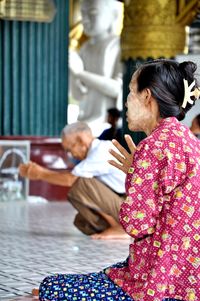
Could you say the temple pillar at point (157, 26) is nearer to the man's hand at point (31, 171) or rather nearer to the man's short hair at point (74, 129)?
the man's short hair at point (74, 129)

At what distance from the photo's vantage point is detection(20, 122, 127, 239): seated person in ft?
21.5

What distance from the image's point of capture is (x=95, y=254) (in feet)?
19.9

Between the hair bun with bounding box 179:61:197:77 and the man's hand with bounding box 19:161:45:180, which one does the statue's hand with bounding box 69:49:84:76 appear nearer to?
the man's hand with bounding box 19:161:45:180

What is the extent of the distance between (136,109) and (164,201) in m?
0.35

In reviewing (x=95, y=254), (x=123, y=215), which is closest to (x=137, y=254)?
(x=123, y=215)

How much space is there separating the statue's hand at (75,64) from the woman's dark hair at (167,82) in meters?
10.3

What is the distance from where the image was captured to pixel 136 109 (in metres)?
3.12

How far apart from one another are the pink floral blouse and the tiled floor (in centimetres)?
121

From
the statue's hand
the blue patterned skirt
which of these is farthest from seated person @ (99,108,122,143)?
the blue patterned skirt

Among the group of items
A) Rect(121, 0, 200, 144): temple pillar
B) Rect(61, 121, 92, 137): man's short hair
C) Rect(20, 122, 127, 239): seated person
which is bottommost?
Rect(20, 122, 127, 239): seated person

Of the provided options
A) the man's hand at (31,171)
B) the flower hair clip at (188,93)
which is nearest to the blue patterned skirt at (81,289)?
the flower hair clip at (188,93)

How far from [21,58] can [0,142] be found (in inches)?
37.7

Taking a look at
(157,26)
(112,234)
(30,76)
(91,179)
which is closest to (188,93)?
(91,179)

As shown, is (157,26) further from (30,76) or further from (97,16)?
(97,16)
